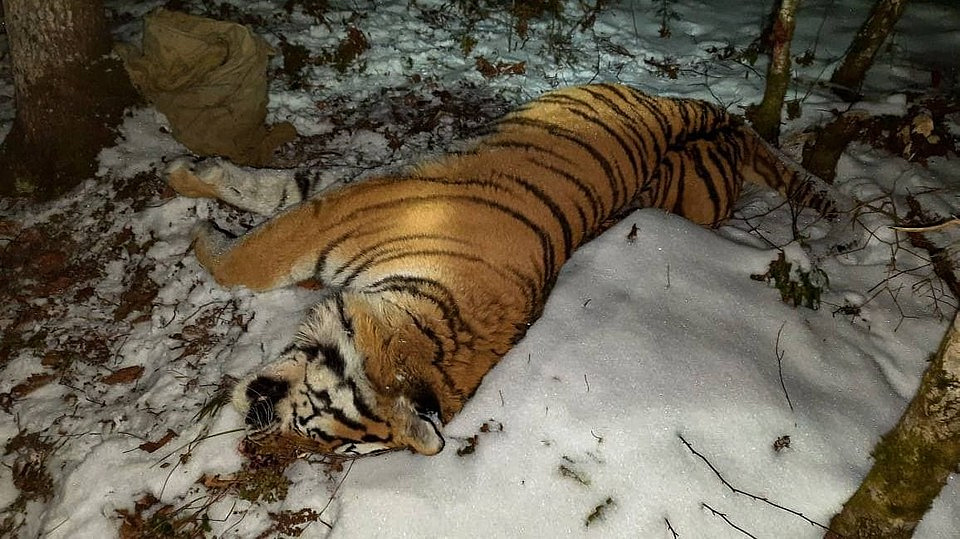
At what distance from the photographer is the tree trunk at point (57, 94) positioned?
3.21 metres

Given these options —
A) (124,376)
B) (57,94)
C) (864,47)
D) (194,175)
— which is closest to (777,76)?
(864,47)

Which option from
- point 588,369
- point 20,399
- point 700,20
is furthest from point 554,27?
point 20,399

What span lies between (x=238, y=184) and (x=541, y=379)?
2.10 metres

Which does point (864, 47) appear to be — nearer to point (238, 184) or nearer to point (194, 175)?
point (238, 184)

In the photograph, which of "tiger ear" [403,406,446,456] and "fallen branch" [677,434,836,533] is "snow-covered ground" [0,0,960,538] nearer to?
"fallen branch" [677,434,836,533]

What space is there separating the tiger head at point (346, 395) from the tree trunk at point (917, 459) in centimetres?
155

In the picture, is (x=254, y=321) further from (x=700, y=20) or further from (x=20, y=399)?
(x=700, y=20)

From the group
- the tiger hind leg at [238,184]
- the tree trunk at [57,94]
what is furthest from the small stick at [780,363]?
the tree trunk at [57,94]

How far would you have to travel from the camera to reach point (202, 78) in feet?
11.6

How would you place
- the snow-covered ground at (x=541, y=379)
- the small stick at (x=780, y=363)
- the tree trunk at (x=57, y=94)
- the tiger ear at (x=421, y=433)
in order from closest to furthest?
the tiger ear at (x=421, y=433)
the snow-covered ground at (x=541, y=379)
the small stick at (x=780, y=363)
the tree trunk at (x=57, y=94)

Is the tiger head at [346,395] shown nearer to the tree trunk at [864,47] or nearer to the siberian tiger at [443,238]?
the siberian tiger at [443,238]

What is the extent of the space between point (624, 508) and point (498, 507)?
509 mm

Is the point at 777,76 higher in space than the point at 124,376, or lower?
higher

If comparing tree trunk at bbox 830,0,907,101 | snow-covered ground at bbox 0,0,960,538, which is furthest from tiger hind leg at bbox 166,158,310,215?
tree trunk at bbox 830,0,907,101
